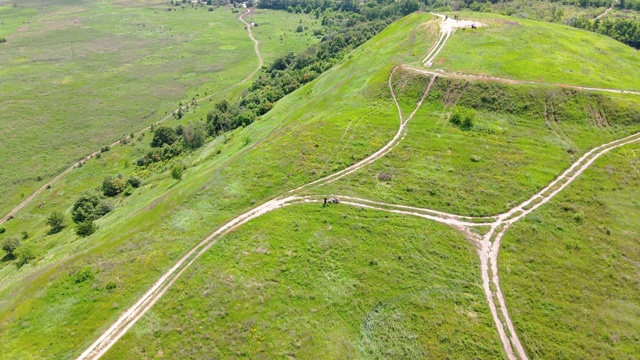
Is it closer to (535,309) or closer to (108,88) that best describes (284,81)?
(108,88)

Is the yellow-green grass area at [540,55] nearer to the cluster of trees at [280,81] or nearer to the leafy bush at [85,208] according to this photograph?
the cluster of trees at [280,81]

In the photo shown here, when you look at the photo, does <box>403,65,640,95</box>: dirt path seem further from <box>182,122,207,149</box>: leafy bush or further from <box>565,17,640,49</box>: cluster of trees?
<box>182,122,207,149</box>: leafy bush

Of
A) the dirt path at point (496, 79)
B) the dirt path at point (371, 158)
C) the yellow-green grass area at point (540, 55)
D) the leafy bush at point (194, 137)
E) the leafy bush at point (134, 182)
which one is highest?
the yellow-green grass area at point (540, 55)

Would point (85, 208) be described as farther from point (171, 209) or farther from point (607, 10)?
point (607, 10)

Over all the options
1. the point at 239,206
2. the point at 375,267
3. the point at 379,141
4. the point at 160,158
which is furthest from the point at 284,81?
the point at 375,267

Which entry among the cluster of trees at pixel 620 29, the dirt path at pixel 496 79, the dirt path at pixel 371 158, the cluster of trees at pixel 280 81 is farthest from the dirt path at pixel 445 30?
the cluster of trees at pixel 620 29

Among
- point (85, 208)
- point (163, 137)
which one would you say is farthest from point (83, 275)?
point (163, 137)
